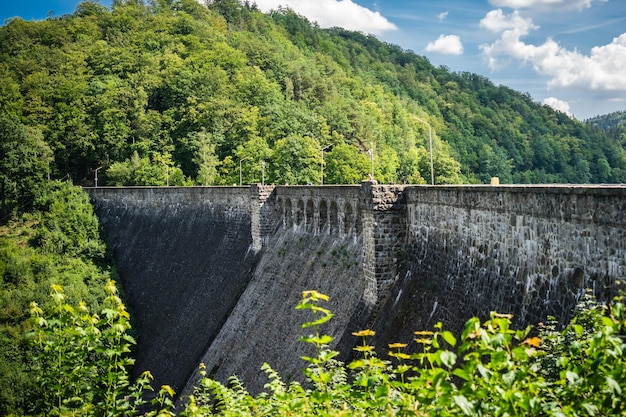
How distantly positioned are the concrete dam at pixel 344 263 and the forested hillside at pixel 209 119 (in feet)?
67.4

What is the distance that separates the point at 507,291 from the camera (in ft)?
41.9

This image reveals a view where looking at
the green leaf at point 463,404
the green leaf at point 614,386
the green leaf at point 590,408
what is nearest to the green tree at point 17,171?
the green leaf at point 463,404

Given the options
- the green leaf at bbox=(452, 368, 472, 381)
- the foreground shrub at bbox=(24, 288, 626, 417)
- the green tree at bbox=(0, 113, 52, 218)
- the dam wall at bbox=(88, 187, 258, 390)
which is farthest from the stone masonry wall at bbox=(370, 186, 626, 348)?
the green tree at bbox=(0, 113, 52, 218)

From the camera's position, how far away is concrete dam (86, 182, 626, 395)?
1121 centimetres

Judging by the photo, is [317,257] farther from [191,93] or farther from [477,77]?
[477,77]

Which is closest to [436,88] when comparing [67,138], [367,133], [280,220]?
[367,133]

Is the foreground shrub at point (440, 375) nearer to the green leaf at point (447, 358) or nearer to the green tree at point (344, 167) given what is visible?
the green leaf at point (447, 358)

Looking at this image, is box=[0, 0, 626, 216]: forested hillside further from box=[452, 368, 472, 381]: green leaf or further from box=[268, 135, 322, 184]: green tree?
box=[452, 368, 472, 381]: green leaf

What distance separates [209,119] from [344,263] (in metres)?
56.4

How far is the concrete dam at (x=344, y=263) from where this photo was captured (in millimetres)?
11211

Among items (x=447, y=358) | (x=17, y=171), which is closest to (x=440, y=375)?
(x=447, y=358)

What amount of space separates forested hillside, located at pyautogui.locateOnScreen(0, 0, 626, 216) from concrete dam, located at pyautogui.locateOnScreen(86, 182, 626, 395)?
67.4 feet

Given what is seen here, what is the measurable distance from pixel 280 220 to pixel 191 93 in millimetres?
53776

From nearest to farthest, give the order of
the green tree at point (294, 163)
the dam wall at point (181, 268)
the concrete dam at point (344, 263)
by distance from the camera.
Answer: the concrete dam at point (344, 263) → the dam wall at point (181, 268) → the green tree at point (294, 163)
